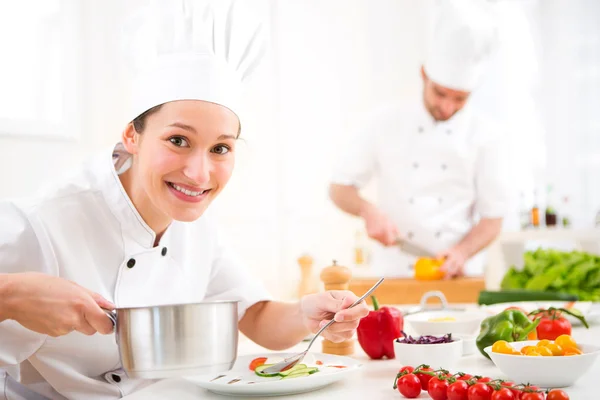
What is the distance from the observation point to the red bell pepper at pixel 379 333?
5.15ft

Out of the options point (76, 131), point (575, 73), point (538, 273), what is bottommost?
point (538, 273)

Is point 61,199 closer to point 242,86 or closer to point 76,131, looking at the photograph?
point 242,86

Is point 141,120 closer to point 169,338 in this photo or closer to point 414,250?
point 169,338

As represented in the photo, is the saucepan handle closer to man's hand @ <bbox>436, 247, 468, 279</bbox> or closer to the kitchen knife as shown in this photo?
man's hand @ <bbox>436, 247, 468, 279</bbox>

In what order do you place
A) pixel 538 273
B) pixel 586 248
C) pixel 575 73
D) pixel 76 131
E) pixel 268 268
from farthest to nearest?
pixel 575 73 → pixel 268 268 → pixel 586 248 → pixel 76 131 → pixel 538 273

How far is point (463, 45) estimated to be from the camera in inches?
144

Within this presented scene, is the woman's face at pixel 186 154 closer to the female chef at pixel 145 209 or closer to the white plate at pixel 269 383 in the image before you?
the female chef at pixel 145 209

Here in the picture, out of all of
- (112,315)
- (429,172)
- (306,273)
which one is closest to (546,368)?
(112,315)

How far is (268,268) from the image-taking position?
17.1 feet

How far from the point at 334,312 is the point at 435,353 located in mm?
248

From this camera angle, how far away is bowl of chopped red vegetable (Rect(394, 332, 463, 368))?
135 cm

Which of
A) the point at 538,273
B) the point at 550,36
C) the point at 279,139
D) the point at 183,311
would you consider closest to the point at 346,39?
the point at 279,139

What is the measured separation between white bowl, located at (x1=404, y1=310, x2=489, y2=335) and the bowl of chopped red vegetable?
0.27 metres

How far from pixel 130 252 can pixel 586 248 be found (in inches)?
148
